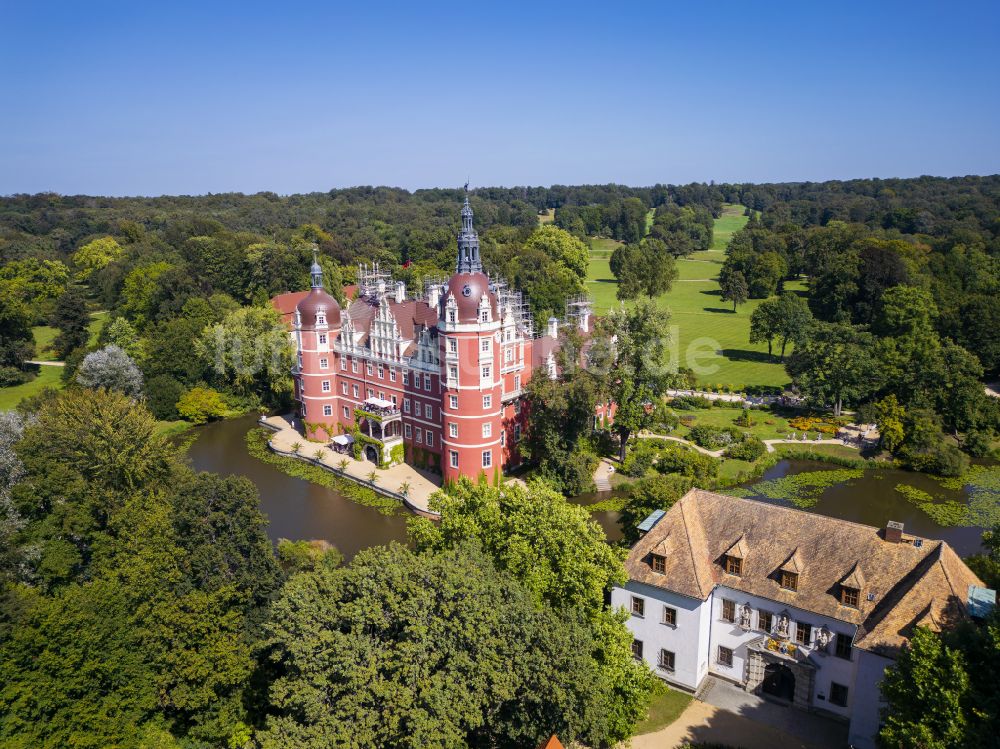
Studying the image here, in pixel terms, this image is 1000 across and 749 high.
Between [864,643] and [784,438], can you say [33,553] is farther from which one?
[784,438]

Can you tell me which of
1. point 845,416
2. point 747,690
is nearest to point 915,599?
point 747,690

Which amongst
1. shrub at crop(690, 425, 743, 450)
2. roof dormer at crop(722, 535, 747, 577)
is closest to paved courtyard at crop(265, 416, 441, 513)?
roof dormer at crop(722, 535, 747, 577)

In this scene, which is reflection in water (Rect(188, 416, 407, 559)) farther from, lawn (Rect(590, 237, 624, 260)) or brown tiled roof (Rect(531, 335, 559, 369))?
lawn (Rect(590, 237, 624, 260))

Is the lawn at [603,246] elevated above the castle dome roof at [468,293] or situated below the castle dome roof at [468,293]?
below

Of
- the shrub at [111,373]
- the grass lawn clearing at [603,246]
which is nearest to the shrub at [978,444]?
the shrub at [111,373]

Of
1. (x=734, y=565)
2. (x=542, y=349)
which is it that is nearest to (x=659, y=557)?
(x=734, y=565)

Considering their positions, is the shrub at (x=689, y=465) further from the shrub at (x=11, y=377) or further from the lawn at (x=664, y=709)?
the shrub at (x=11, y=377)
